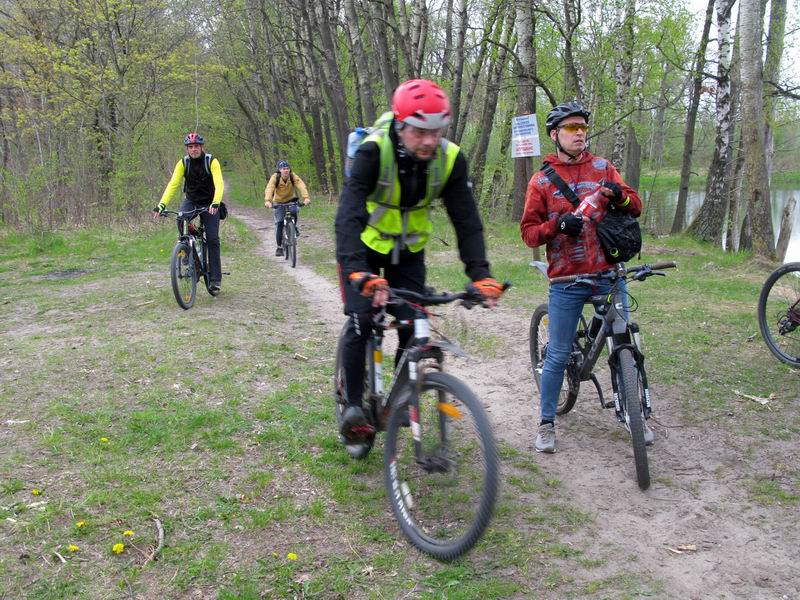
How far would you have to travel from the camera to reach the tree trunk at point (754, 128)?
990 cm

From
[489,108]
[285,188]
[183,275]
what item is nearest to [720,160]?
[489,108]

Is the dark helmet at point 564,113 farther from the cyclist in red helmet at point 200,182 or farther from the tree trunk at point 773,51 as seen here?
the tree trunk at point 773,51

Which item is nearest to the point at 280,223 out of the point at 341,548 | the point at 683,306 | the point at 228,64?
the point at 683,306

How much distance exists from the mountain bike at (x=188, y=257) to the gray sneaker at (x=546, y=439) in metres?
5.19

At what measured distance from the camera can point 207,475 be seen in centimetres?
394

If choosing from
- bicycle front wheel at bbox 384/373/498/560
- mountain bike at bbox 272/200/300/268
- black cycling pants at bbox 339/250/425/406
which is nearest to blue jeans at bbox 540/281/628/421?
black cycling pants at bbox 339/250/425/406

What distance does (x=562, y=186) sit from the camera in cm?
404

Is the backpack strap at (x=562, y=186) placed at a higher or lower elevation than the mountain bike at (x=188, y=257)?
higher

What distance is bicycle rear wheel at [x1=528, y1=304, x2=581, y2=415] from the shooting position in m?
4.61

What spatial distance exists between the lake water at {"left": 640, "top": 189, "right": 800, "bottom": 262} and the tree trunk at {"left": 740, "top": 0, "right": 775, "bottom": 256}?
684cm

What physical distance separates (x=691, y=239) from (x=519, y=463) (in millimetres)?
13875

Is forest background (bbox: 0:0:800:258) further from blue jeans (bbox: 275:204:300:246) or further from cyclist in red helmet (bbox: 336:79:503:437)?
cyclist in red helmet (bbox: 336:79:503:437)

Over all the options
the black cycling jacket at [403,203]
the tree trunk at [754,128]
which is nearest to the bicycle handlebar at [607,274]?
the black cycling jacket at [403,203]

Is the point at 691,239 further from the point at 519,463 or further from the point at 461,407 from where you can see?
the point at 461,407
